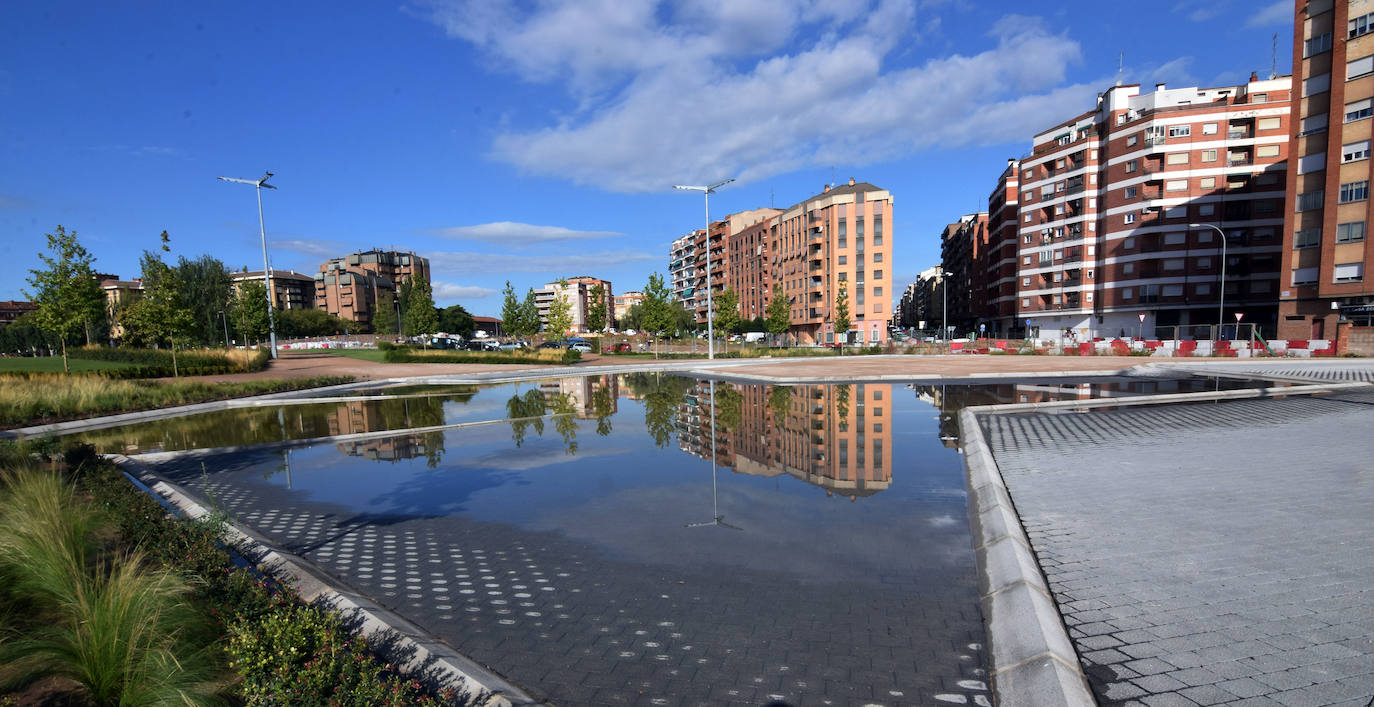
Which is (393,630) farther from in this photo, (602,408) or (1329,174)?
(1329,174)

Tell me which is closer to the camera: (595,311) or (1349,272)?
(1349,272)

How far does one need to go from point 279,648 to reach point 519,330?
48.8 m

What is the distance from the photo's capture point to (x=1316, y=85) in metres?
38.7

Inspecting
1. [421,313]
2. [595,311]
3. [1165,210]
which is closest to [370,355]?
[421,313]

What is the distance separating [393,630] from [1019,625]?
416 centimetres

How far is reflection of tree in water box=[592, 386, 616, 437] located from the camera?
42.4ft

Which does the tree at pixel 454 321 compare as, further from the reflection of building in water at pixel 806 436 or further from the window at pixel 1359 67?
the window at pixel 1359 67

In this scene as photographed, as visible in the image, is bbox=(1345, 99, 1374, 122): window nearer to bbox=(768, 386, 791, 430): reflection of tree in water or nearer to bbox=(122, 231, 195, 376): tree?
bbox=(768, 386, 791, 430): reflection of tree in water

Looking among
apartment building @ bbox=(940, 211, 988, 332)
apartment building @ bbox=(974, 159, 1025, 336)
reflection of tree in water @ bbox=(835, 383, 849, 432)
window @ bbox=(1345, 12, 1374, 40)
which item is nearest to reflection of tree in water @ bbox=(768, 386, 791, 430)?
reflection of tree in water @ bbox=(835, 383, 849, 432)

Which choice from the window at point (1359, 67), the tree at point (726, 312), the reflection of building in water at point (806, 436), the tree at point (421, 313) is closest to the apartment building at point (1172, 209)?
the window at point (1359, 67)

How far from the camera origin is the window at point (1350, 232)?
116 feet

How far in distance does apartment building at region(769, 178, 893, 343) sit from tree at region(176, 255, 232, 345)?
216 ft

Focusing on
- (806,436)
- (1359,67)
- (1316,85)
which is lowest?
(806,436)

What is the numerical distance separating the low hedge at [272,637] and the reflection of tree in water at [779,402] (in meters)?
9.41
